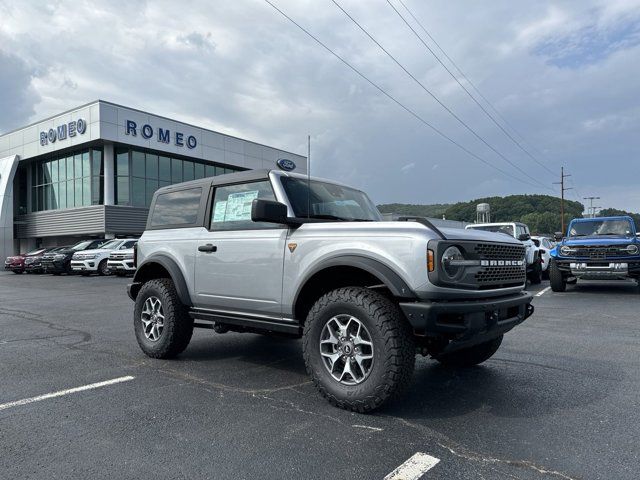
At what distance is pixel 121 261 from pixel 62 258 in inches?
199

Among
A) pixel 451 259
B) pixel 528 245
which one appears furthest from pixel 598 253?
pixel 451 259

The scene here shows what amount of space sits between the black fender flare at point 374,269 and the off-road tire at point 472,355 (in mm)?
1616

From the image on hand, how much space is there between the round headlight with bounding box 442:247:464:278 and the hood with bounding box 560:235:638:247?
10012 mm

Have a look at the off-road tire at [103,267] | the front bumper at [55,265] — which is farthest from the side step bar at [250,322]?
the front bumper at [55,265]

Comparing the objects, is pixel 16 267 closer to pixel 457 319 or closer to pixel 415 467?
pixel 457 319

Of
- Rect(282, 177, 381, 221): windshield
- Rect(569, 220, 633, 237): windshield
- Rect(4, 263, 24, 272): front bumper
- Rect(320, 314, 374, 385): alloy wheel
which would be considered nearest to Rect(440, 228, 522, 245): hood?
Rect(320, 314, 374, 385): alloy wheel

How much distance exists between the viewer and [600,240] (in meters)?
11.8

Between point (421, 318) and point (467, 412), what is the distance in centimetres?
93

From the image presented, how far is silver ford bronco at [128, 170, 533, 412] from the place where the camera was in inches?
137

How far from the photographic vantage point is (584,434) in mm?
3215

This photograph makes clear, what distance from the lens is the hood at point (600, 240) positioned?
11.6 metres

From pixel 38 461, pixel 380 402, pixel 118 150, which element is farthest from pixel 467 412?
pixel 118 150

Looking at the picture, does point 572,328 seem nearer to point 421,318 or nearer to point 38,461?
point 421,318

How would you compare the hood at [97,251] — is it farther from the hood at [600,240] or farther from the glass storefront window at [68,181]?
the hood at [600,240]
